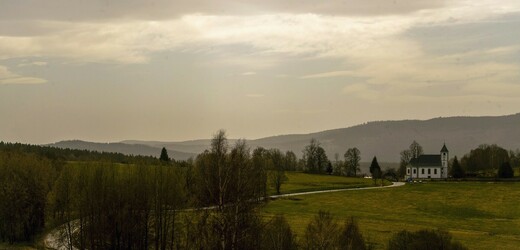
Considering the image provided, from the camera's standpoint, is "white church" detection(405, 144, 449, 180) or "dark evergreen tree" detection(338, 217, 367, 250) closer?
"dark evergreen tree" detection(338, 217, 367, 250)

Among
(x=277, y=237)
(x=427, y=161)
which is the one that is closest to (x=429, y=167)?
(x=427, y=161)

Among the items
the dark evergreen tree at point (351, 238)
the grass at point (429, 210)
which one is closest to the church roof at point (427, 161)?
the grass at point (429, 210)

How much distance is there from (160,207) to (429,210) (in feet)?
197

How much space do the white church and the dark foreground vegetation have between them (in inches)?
4745

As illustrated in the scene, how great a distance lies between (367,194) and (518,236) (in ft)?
167

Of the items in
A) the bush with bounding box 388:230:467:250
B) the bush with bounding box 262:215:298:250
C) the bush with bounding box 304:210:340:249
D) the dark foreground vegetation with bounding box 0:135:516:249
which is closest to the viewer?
the dark foreground vegetation with bounding box 0:135:516:249

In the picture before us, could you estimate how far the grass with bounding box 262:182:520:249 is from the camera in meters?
74.2

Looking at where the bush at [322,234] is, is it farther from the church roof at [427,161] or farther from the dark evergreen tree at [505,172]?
the church roof at [427,161]

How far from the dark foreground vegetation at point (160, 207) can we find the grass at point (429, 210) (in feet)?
51.3

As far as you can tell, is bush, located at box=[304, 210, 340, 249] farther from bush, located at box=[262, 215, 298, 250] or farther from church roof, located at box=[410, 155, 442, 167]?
church roof, located at box=[410, 155, 442, 167]

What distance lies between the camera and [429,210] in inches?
4215

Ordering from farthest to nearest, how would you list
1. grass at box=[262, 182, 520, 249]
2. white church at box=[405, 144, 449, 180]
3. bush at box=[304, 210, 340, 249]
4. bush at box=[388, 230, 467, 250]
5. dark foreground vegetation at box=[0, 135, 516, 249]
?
white church at box=[405, 144, 449, 180], grass at box=[262, 182, 520, 249], bush at box=[388, 230, 467, 250], bush at box=[304, 210, 340, 249], dark foreground vegetation at box=[0, 135, 516, 249]

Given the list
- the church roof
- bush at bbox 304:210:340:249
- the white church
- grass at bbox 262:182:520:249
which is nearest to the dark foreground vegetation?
bush at bbox 304:210:340:249

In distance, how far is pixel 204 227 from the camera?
120ft
